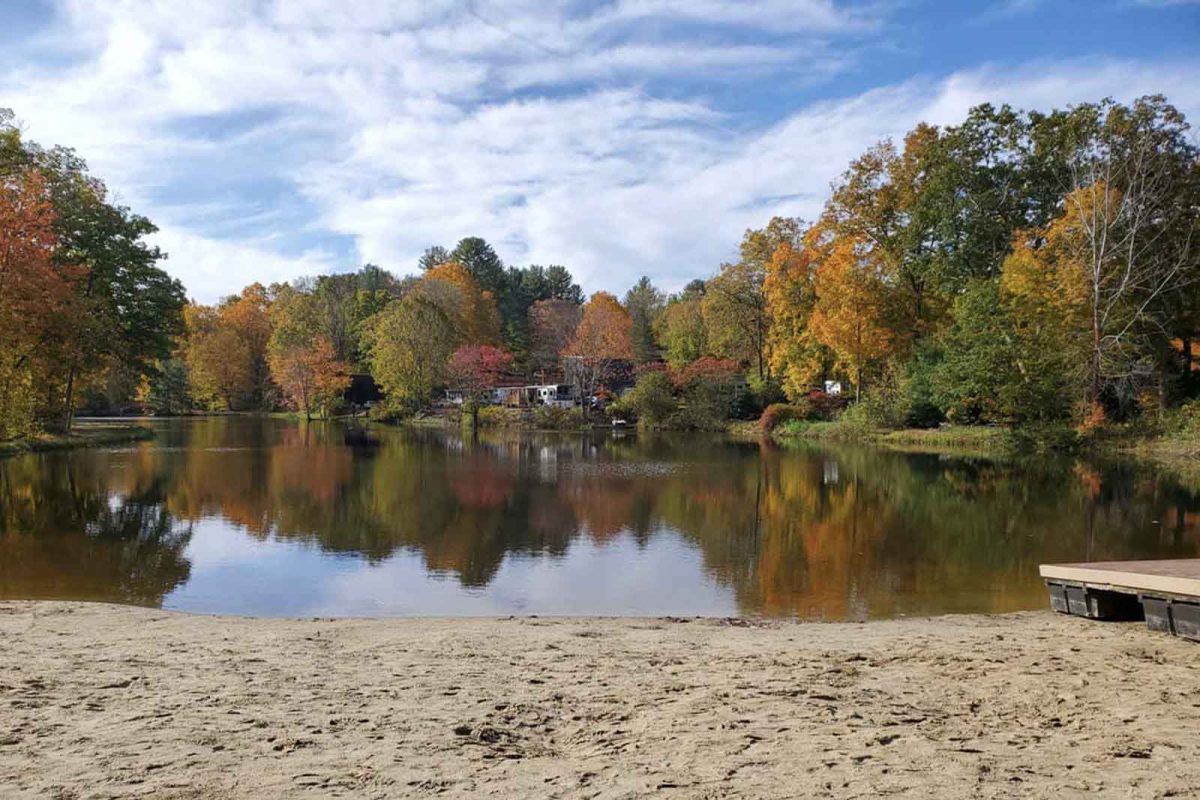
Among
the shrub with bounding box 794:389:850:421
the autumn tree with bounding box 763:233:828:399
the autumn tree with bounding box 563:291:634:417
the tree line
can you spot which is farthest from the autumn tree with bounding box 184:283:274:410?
the shrub with bounding box 794:389:850:421

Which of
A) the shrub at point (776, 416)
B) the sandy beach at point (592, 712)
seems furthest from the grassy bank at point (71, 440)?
the shrub at point (776, 416)

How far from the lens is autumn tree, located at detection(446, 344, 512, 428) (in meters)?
54.0

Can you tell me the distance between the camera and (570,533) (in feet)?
47.8

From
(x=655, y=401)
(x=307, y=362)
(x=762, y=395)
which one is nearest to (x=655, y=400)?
(x=655, y=401)

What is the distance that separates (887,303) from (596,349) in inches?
878

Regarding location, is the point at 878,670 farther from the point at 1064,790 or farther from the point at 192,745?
the point at 192,745

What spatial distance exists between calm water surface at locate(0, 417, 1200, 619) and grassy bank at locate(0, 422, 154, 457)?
2670 mm

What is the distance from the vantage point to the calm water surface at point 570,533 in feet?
32.8

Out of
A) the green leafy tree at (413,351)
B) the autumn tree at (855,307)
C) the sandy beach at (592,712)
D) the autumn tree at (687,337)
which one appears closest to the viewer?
the sandy beach at (592,712)

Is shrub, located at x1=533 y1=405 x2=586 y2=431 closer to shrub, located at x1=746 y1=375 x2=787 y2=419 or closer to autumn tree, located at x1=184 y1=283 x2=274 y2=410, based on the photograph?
shrub, located at x1=746 y1=375 x2=787 y2=419

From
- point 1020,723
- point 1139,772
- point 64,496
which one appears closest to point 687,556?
point 1020,723

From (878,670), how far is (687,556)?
21.7 ft

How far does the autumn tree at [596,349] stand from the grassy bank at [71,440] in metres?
25.4

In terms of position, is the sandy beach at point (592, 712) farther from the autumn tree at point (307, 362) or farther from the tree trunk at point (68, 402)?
the autumn tree at point (307, 362)
